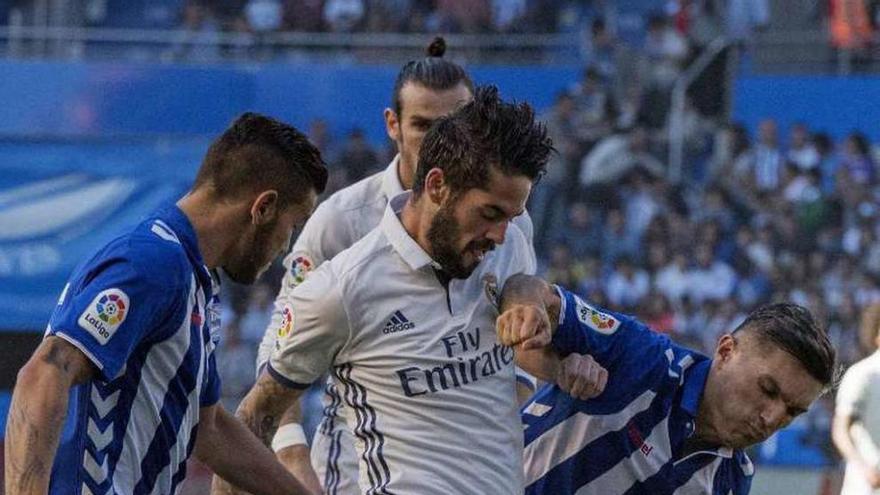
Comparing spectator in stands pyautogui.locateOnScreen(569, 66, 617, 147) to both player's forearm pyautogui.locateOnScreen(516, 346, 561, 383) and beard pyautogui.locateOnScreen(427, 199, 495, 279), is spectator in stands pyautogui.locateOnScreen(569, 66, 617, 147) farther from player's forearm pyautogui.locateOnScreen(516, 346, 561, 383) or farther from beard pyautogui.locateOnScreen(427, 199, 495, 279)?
beard pyautogui.locateOnScreen(427, 199, 495, 279)

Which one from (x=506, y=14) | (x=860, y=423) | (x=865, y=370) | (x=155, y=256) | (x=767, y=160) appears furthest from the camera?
(x=506, y=14)

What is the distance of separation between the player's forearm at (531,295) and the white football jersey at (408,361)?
85 millimetres

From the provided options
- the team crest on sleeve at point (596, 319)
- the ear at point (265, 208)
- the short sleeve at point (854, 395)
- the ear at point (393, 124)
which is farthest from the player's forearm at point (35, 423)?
the short sleeve at point (854, 395)

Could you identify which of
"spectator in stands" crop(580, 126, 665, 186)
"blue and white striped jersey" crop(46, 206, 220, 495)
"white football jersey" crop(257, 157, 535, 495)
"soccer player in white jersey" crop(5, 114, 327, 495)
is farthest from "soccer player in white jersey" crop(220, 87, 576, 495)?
"spectator in stands" crop(580, 126, 665, 186)

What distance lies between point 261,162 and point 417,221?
41 cm

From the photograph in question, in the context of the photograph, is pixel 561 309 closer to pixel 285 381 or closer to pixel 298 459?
pixel 285 381

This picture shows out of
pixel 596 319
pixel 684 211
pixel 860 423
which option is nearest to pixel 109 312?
pixel 596 319

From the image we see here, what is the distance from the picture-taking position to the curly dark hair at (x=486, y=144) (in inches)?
171

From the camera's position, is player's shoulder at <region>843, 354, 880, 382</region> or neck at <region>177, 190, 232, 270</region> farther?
player's shoulder at <region>843, 354, 880, 382</region>

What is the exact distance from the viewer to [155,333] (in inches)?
164

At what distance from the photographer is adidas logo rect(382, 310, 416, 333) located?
14.8ft

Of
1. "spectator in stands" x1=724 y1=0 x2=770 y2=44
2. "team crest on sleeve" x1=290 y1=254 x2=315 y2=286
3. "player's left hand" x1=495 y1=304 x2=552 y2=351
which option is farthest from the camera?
"spectator in stands" x1=724 y1=0 x2=770 y2=44

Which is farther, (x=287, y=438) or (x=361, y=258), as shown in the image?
(x=287, y=438)

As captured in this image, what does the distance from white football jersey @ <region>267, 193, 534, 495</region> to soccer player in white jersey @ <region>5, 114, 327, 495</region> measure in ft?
0.63
